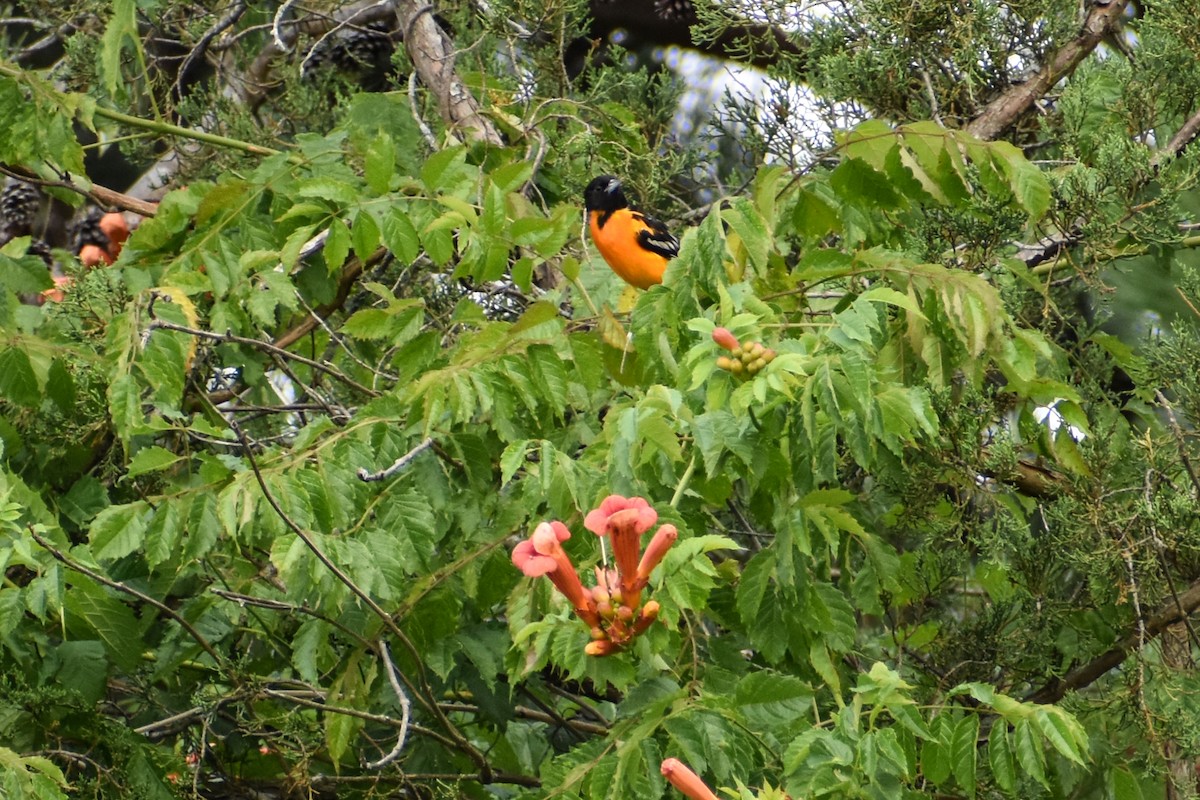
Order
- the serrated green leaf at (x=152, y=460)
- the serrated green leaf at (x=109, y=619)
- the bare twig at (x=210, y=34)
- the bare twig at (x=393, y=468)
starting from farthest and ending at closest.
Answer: the bare twig at (x=210, y=34), the serrated green leaf at (x=109, y=619), the serrated green leaf at (x=152, y=460), the bare twig at (x=393, y=468)

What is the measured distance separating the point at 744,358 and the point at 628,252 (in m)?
1.84

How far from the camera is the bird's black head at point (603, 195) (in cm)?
440

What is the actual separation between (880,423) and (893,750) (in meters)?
0.57

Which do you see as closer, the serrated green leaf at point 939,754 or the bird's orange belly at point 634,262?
the serrated green leaf at point 939,754

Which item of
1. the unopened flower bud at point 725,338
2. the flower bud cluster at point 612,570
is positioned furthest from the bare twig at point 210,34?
the flower bud cluster at point 612,570

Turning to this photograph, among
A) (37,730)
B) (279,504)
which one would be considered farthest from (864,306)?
(37,730)

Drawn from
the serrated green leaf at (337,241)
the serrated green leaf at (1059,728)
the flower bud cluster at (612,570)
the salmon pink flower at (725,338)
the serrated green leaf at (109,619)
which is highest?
the salmon pink flower at (725,338)

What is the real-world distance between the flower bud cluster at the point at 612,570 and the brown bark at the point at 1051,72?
2257 mm

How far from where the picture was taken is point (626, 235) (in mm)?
4410

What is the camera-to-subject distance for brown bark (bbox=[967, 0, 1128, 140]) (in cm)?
421

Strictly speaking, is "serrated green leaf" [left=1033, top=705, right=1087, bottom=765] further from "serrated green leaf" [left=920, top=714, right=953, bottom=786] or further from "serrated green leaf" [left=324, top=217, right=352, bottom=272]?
"serrated green leaf" [left=324, top=217, right=352, bottom=272]

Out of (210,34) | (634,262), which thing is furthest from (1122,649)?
(210,34)

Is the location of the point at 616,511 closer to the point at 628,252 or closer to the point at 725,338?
the point at 725,338

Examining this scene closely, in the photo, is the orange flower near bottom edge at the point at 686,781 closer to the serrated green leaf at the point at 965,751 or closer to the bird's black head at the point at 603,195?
→ the serrated green leaf at the point at 965,751
